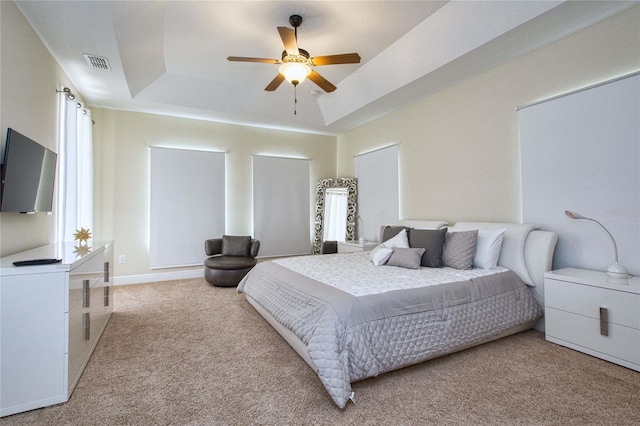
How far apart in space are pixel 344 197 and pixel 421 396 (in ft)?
14.0

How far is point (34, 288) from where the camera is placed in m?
1.83

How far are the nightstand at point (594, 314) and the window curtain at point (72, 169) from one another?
4929 millimetres

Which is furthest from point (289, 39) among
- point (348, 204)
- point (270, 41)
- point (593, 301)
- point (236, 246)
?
point (348, 204)

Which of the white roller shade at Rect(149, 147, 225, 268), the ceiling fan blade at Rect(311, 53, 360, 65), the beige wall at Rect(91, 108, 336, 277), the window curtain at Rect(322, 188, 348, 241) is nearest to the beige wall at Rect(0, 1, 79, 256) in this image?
the beige wall at Rect(91, 108, 336, 277)

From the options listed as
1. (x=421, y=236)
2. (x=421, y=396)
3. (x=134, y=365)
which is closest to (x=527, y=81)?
(x=421, y=236)

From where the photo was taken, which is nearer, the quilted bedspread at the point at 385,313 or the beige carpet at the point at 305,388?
the beige carpet at the point at 305,388

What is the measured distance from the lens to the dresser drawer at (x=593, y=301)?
2.19 m

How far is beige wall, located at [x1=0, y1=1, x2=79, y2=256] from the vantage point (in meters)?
2.25

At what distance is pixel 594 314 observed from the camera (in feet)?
7.78

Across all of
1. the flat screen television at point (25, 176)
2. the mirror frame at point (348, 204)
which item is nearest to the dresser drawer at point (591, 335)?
the mirror frame at point (348, 204)

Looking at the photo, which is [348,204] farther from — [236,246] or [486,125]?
[486,125]

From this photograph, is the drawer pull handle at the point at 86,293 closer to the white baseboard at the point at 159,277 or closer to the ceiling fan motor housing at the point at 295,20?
the white baseboard at the point at 159,277

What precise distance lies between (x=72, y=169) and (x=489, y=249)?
186 inches

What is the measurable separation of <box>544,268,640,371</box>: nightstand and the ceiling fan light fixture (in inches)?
114
